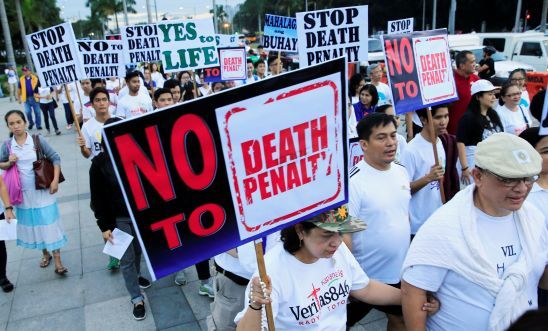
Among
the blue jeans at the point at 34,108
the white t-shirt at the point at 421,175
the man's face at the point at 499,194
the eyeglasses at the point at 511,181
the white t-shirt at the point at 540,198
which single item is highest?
the eyeglasses at the point at 511,181

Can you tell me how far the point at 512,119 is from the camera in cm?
543

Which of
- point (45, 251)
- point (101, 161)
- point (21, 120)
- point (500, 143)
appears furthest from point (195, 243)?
point (45, 251)

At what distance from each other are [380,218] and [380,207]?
0.27ft

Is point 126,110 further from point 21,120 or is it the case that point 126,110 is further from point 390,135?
point 390,135

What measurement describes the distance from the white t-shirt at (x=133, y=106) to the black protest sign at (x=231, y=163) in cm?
593

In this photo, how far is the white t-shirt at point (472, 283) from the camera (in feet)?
6.81

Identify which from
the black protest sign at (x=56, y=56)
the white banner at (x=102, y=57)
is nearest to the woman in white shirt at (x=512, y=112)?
the black protest sign at (x=56, y=56)

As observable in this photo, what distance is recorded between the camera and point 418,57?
4027 mm

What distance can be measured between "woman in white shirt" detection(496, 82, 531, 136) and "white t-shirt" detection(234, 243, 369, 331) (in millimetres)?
4026

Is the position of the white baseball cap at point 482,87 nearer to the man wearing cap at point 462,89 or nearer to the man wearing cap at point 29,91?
the man wearing cap at point 462,89

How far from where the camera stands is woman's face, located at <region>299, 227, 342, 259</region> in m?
2.18

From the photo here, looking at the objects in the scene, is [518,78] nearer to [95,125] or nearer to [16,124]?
[95,125]

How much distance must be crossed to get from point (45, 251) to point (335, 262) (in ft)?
14.7

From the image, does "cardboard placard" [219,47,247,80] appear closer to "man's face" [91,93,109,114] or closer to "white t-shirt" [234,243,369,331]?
"man's face" [91,93,109,114]
